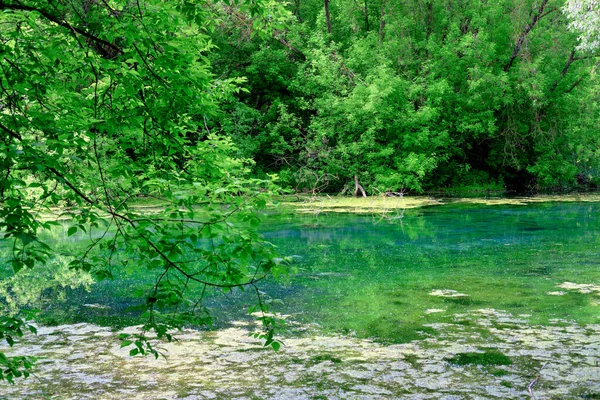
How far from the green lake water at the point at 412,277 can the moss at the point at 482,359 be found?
2.53ft

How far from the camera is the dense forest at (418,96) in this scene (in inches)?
972

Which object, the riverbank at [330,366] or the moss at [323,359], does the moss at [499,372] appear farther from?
the moss at [323,359]

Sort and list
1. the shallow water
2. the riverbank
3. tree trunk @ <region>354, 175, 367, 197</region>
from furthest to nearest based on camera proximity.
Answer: tree trunk @ <region>354, 175, 367, 197</region>, the shallow water, the riverbank

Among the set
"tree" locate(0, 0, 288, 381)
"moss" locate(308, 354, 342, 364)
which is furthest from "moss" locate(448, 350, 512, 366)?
"tree" locate(0, 0, 288, 381)

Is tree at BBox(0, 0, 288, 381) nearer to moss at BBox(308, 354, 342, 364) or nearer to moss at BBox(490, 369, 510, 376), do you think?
moss at BBox(308, 354, 342, 364)

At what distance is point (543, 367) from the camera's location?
5754 millimetres

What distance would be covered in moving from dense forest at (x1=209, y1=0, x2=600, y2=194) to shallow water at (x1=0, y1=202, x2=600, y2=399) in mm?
11814

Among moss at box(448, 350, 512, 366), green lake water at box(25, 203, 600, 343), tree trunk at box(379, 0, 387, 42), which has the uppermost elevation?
tree trunk at box(379, 0, 387, 42)

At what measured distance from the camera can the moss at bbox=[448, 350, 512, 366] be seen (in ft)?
19.5

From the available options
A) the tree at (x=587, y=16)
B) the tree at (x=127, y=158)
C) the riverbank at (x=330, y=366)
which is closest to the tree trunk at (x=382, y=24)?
the tree at (x=587, y=16)

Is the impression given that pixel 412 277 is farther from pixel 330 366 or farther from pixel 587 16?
pixel 587 16

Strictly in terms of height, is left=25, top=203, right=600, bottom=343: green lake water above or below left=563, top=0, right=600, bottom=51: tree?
below

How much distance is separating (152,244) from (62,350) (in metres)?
4.10

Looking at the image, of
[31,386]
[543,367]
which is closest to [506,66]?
[543,367]
